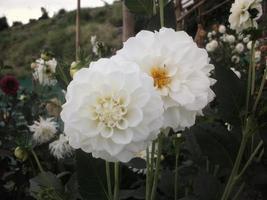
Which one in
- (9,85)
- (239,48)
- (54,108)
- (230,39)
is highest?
(230,39)

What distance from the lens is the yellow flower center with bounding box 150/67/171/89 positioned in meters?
0.61

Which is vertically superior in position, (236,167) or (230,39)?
(230,39)

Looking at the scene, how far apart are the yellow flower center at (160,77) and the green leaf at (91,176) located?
277mm

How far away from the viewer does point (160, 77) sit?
62 cm

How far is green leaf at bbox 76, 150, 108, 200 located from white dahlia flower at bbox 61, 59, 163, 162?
10.5 inches

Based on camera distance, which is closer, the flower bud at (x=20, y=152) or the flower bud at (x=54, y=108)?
the flower bud at (x=20, y=152)

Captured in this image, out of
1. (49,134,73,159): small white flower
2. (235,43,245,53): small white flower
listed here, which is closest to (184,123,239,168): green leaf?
(49,134,73,159): small white flower

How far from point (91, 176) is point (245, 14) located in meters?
0.43

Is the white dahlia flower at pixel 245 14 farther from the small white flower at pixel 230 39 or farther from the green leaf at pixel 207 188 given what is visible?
the small white flower at pixel 230 39

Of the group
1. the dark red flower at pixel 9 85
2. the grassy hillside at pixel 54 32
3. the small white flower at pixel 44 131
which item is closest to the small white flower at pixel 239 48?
the dark red flower at pixel 9 85

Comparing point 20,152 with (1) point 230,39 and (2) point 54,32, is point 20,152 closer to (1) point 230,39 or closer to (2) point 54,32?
(1) point 230,39

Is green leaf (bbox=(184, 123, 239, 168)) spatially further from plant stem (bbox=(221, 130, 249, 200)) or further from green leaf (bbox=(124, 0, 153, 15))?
green leaf (bbox=(124, 0, 153, 15))

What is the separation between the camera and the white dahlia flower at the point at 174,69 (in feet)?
1.96

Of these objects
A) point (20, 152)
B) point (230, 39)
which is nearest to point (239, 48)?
point (230, 39)
